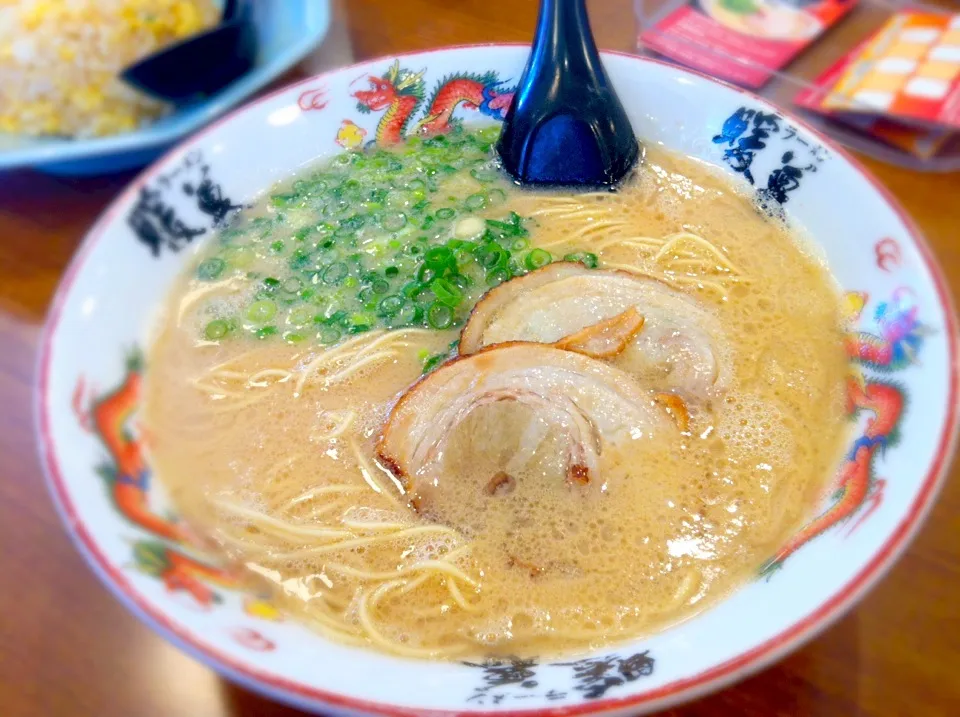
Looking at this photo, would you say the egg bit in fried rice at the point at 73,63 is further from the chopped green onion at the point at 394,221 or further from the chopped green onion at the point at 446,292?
the chopped green onion at the point at 446,292

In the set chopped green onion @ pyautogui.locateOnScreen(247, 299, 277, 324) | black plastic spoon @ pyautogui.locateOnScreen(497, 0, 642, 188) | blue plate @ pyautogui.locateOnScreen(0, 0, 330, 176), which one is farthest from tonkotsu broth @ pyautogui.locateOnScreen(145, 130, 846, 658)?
blue plate @ pyautogui.locateOnScreen(0, 0, 330, 176)

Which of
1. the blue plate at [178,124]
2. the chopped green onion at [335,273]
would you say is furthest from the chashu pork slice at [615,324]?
the blue plate at [178,124]

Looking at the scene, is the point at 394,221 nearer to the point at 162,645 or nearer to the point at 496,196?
the point at 496,196

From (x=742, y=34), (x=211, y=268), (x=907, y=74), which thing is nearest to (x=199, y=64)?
(x=211, y=268)

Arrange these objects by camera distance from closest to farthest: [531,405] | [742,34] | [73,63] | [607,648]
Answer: [607,648] < [531,405] < [73,63] < [742,34]

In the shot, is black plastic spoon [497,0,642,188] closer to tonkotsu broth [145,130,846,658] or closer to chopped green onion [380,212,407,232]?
tonkotsu broth [145,130,846,658]

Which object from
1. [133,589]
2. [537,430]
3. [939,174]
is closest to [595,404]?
[537,430]

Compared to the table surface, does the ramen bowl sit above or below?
above

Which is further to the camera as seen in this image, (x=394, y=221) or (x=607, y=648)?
(x=394, y=221)
